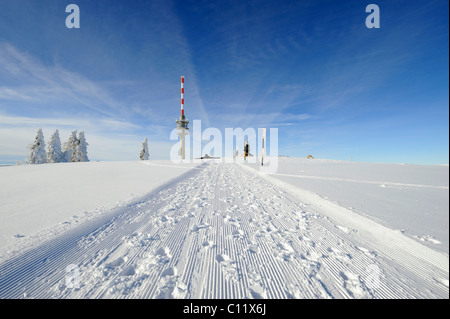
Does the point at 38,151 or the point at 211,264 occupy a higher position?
the point at 38,151

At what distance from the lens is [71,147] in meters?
31.0

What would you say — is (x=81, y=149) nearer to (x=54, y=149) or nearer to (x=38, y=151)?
(x=54, y=149)

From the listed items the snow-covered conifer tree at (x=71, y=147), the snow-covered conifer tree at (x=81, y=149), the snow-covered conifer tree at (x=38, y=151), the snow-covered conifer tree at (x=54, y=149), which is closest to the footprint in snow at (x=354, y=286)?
the snow-covered conifer tree at (x=38, y=151)

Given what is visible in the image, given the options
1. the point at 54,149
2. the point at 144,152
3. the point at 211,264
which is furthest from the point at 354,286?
the point at 144,152

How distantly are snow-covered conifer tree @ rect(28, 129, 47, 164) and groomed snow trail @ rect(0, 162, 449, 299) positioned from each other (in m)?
36.0

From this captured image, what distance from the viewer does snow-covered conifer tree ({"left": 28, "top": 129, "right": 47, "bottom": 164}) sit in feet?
82.0

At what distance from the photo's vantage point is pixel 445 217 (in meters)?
2.52

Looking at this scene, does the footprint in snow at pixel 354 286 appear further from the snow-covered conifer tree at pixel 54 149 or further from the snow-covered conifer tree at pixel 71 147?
the snow-covered conifer tree at pixel 71 147

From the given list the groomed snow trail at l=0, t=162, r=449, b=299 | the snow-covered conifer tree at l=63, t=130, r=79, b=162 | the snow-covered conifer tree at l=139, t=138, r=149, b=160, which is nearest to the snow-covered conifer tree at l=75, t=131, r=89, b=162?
the snow-covered conifer tree at l=63, t=130, r=79, b=162

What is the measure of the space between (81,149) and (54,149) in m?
3.87

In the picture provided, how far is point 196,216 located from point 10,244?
2.54m

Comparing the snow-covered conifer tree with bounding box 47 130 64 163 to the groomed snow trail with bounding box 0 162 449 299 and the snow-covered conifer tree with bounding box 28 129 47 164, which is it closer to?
the snow-covered conifer tree with bounding box 28 129 47 164

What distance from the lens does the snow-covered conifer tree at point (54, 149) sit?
89.2ft

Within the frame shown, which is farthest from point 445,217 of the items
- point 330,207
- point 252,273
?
point 252,273
